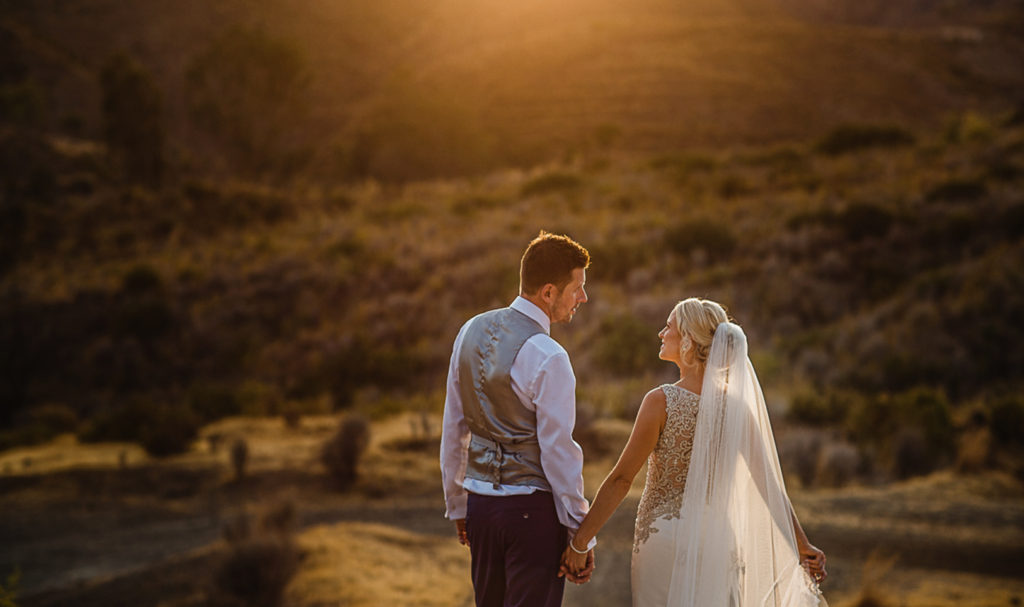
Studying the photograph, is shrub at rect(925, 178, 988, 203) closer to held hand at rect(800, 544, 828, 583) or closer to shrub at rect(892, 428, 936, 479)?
shrub at rect(892, 428, 936, 479)

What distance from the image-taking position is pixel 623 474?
287cm

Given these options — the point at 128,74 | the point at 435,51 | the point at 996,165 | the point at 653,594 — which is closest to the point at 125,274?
the point at 128,74

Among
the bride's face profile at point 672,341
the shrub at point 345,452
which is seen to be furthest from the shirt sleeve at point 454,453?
the shrub at point 345,452

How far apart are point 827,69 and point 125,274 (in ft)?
167

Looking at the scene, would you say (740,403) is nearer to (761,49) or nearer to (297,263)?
(297,263)

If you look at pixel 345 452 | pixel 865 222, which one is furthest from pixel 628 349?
pixel 865 222

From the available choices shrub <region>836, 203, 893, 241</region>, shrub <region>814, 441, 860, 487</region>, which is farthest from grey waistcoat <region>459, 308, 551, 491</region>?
shrub <region>836, 203, 893, 241</region>

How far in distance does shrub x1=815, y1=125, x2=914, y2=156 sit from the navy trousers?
115 ft

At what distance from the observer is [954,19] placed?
76000 mm

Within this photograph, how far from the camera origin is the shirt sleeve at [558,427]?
2.68 metres

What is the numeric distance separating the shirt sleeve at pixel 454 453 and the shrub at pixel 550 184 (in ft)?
98.3

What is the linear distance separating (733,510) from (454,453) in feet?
3.69

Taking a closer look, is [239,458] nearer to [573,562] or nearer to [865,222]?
[573,562]

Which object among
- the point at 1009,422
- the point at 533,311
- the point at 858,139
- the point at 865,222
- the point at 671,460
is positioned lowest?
the point at 1009,422
